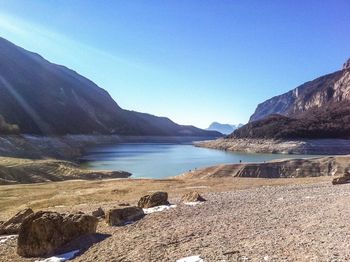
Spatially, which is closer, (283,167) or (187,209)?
(187,209)

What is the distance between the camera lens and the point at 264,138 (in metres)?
156

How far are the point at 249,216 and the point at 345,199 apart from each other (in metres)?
5.17

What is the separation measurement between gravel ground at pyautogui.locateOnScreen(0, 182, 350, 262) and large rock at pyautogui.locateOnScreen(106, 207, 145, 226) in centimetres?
45

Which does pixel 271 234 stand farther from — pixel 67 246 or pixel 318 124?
pixel 318 124

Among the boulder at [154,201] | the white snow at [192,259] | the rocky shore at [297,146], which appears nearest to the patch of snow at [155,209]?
the boulder at [154,201]

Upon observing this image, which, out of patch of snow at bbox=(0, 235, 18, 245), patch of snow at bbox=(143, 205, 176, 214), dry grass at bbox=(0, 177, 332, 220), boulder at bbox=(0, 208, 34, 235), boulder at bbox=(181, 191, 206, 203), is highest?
boulder at bbox=(181, 191, 206, 203)

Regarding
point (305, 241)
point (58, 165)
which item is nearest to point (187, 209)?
point (305, 241)

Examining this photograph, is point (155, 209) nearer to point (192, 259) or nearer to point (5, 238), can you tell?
point (5, 238)

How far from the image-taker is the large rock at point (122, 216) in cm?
1847

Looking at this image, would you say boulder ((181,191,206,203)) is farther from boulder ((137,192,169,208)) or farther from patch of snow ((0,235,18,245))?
patch of snow ((0,235,18,245))

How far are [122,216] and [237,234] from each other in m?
6.05

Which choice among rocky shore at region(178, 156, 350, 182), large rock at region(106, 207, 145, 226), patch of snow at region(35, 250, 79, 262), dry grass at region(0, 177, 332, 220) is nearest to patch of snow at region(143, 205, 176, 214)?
large rock at region(106, 207, 145, 226)

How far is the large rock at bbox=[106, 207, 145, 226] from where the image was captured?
727 inches

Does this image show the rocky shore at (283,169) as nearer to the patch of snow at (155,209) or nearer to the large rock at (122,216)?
the patch of snow at (155,209)
